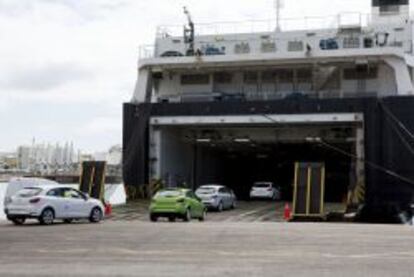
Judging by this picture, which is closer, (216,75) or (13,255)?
(13,255)

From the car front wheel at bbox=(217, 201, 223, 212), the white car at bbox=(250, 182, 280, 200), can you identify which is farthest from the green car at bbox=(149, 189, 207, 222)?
the white car at bbox=(250, 182, 280, 200)

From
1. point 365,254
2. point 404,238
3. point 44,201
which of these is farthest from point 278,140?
point 365,254

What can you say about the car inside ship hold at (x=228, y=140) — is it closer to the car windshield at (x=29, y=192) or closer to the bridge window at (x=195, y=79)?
the bridge window at (x=195, y=79)

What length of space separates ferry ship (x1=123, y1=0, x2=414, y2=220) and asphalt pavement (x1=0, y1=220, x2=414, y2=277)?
44.9 feet

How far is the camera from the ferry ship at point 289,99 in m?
34.8

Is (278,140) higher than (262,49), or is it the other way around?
(262,49)

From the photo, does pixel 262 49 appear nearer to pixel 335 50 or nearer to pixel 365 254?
pixel 335 50

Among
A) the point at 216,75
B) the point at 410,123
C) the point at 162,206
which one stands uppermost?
the point at 216,75

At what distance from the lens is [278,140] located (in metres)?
42.8

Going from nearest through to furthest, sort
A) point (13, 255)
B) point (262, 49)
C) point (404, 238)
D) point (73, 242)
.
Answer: point (13, 255) < point (73, 242) < point (404, 238) < point (262, 49)

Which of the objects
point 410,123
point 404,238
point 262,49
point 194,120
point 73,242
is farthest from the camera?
point 262,49

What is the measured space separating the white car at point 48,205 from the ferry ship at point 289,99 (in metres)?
12.2

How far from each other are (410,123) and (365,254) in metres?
21.2

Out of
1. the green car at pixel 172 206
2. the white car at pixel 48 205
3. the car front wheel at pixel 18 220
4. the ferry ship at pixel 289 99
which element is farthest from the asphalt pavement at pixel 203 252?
the ferry ship at pixel 289 99
